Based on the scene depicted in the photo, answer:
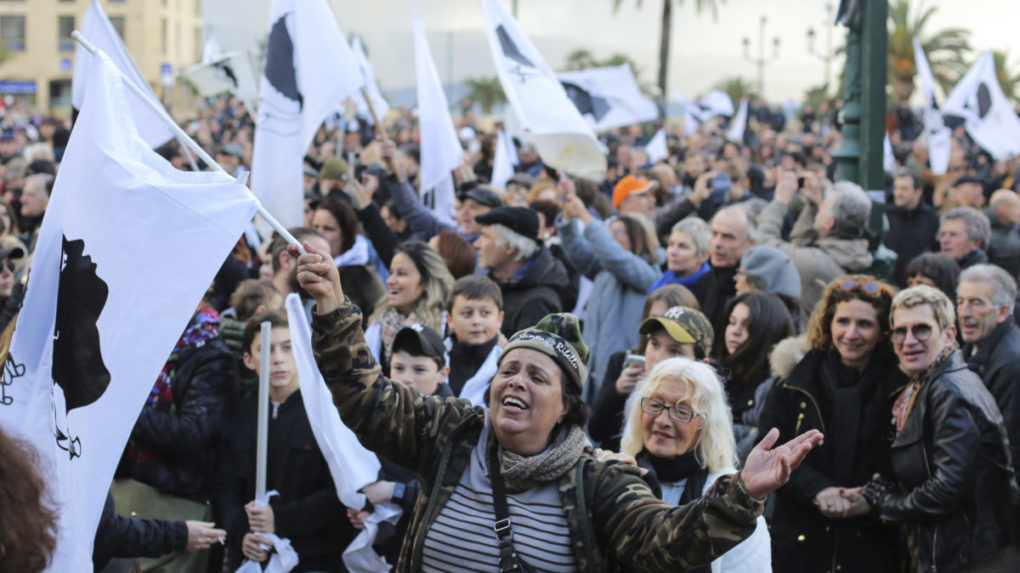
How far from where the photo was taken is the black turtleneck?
5.52 metres

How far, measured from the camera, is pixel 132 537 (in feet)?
13.4

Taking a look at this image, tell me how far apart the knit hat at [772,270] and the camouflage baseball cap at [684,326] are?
131 centimetres

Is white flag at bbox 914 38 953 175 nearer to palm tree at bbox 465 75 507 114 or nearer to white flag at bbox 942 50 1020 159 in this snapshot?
white flag at bbox 942 50 1020 159

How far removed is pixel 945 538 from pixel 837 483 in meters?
0.50

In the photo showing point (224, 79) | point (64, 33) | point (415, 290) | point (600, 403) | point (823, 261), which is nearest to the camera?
point (600, 403)

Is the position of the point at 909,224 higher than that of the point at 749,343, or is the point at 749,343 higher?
the point at 749,343

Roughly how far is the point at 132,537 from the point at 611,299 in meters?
3.58

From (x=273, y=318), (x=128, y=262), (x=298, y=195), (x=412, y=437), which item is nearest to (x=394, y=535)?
(x=273, y=318)

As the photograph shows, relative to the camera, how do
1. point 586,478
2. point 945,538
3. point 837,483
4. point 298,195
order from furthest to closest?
point 298,195 < point 837,483 < point 945,538 < point 586,478

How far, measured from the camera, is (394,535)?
4719 mm

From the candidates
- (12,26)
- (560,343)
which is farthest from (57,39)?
(560,343)

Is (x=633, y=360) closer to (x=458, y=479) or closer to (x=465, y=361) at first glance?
(x=465, y=361)

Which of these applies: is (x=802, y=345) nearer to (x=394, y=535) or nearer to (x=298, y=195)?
(x=394, y=535)

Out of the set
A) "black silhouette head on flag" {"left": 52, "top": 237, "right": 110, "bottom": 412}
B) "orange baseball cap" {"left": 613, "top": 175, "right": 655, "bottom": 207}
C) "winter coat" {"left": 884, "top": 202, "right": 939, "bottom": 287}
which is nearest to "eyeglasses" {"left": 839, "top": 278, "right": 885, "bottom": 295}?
"black silhouette head on flag" {"left": 52, "top": 237, "right": 110, "bottom": 412}
